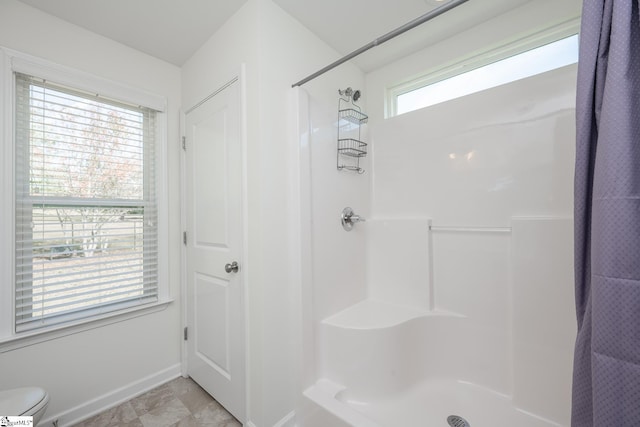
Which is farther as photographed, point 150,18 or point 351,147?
point 351,147

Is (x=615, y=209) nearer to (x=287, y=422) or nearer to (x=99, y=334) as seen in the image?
(x=287, y=422)

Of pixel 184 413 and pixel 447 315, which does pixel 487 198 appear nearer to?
pixel 447 315

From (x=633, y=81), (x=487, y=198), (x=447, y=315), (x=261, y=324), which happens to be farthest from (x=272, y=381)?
(x=633, y=81)

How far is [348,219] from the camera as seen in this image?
186 cm

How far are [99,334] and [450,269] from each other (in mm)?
2331

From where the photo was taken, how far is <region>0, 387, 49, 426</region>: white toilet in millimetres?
1080

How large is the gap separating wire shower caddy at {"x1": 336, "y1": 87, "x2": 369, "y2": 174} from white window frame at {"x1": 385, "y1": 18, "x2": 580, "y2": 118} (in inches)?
12.7

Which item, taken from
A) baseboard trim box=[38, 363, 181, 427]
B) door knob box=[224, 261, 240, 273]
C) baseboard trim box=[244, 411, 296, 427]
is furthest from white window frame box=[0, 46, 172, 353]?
baseboard trim box=[244, 411, 296, 427]

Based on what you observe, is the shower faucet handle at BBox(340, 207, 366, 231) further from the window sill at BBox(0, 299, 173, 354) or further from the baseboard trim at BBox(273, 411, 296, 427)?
the window sill at BBox(0, 299, 173, 354)

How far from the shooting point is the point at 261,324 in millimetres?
1388

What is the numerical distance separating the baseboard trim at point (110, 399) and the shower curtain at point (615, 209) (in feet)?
7.76

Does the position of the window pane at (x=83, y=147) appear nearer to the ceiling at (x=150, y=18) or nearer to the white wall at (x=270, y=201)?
the ceiling at (x=150, y=18)

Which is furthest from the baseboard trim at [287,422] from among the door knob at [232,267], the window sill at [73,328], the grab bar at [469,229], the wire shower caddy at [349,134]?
the wire shower caddy at [349,134]

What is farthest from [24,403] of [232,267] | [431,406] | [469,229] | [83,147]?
[469,229]
